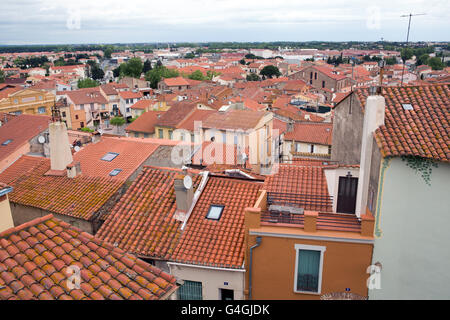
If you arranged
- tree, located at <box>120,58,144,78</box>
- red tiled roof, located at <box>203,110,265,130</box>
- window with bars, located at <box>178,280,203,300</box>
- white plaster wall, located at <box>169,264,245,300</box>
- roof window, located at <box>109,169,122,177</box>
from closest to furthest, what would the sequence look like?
white plaster wall, located at <box>169,264,245,300</box> < window with bars, located at <box>178,280,203,300</box> < roof window, located at <box>109,169,122,177</box> < red tiled roof, located at <box>203,110,265,130</box> < tree, located at <box>120,58,144,78</box>

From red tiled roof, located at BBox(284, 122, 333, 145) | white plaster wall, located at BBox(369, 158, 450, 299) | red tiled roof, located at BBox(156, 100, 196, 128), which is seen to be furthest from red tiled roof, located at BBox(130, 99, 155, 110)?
white plaster wall, located at BBox(369, 158, 450, 299)

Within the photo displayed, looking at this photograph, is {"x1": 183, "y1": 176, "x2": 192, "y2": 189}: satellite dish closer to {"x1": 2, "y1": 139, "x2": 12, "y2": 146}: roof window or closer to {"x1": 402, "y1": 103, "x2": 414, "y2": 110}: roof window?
{"x1": 402, "y1": 103, "x2": 414, "y2": 110}: roof window

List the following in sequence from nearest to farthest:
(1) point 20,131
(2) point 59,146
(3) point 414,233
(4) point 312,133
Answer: (3) point 414,233
(2) point 59,146
(1) point 20,131
(4) point 312,133

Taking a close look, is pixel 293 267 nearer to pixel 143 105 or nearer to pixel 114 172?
pixel 114 172

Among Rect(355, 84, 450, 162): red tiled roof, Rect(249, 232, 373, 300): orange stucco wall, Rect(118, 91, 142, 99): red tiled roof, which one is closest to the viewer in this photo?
Rect(355, 84, 450, 162): red tiled roof

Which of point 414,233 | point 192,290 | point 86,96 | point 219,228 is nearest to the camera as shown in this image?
point 414,233

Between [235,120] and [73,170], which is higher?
[73,170]

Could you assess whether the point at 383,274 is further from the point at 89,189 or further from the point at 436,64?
the point at 436,64

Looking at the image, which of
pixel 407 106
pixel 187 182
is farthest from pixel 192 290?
pixel 407 106
